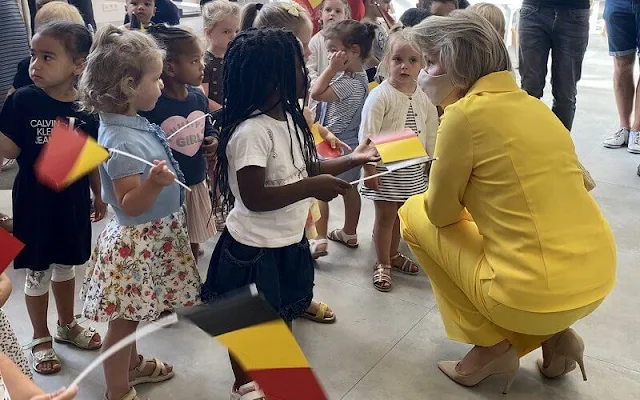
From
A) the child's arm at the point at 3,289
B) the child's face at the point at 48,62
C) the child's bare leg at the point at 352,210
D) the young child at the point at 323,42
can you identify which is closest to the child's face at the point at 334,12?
the young child at the point at 323,42

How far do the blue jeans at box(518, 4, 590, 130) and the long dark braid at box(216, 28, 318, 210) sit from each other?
2.40 meters

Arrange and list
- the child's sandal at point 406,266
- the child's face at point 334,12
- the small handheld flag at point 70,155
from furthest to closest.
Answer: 1. the child's face at point 334,12
2. the child's sandal at point 406,266
3. the small handheld flag at point 70,155

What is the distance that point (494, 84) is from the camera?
5.90 feet

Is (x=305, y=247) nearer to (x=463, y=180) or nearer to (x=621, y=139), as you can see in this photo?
(x=463, y=180)

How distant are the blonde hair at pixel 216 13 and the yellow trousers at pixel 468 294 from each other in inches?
53.6

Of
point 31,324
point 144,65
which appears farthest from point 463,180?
point 31,324

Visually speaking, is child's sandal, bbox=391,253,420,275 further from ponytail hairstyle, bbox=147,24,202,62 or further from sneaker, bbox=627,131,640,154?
sneaker, bbox=627,131,640,154

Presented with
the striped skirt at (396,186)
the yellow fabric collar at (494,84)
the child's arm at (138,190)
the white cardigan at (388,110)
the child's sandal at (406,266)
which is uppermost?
the yellow fabric collar at (494,84)

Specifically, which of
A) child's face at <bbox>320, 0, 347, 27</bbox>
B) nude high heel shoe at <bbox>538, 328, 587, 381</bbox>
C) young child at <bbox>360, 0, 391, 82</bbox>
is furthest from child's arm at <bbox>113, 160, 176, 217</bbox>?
child's face at <bbox>320, 0, 347, 27</bbox>

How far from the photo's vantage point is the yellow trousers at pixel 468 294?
1.79 meters

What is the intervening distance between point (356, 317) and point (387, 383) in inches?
15.5

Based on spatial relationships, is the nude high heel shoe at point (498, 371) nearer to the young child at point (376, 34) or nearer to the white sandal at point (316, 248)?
the white sandal at point (316, 248)

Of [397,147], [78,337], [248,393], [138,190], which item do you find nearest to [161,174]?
[138,190]

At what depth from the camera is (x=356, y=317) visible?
2.35m
